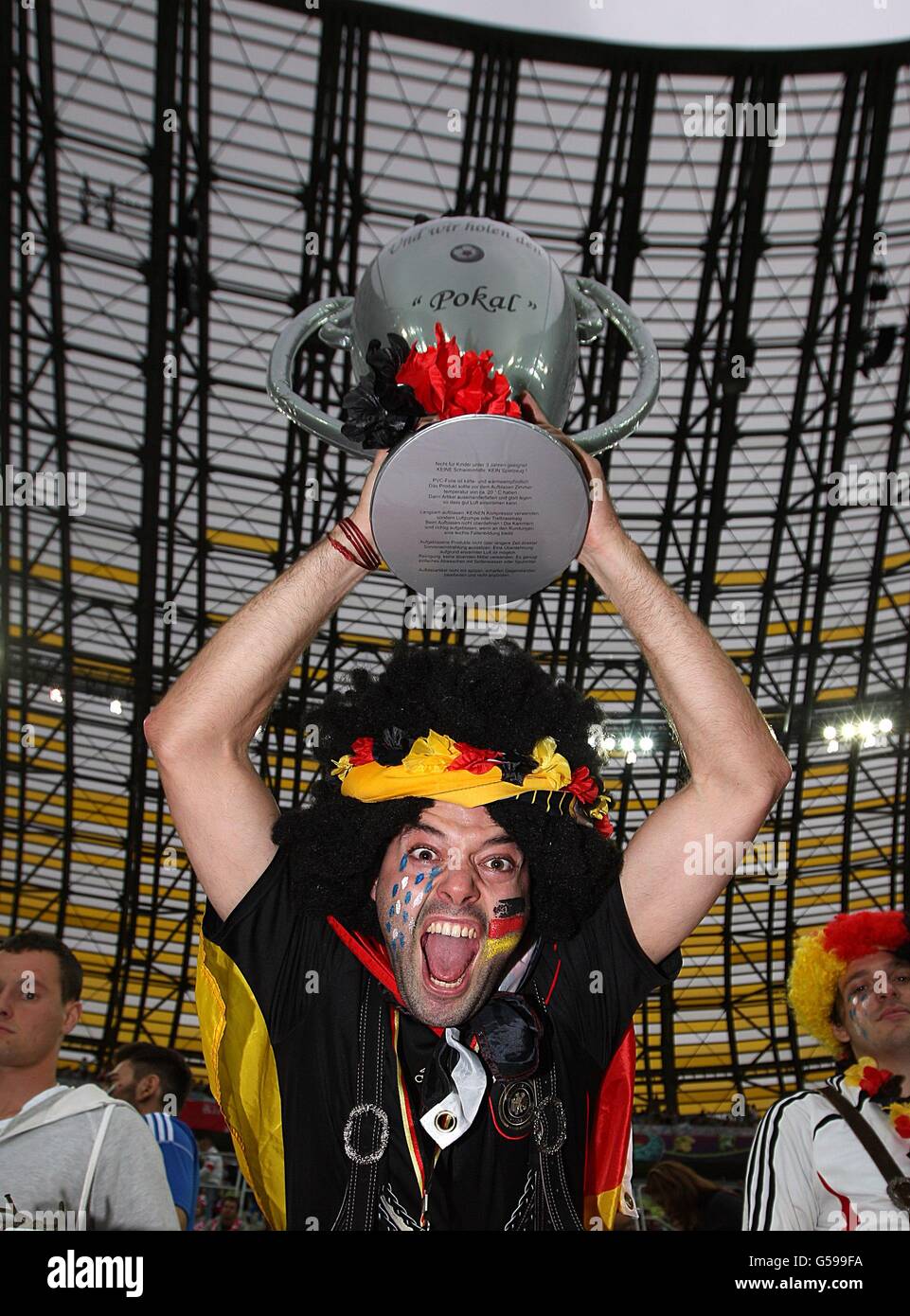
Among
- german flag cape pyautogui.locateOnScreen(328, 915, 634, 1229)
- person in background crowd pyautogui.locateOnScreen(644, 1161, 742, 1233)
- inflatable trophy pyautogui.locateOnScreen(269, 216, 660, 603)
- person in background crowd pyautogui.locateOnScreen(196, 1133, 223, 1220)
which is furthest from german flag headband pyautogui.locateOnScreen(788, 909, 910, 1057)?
person in background crowd pyautogui.locateOnScreen(196, 1133, 223, 1220)

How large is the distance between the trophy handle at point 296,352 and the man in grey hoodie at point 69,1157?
1472 mm

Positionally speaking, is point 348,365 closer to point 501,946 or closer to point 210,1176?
point 210,1176

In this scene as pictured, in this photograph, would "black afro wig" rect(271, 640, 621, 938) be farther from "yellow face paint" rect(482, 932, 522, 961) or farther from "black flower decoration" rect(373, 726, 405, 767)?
"yellow face paint" rect(482, 932, 522, 961)

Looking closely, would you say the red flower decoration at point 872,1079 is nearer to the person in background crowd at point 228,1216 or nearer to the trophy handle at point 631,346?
the trophy handle at point 631,346

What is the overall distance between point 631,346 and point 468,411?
0.83 metres

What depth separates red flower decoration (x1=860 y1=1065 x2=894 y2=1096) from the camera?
3320mm

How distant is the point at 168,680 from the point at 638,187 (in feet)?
25.2

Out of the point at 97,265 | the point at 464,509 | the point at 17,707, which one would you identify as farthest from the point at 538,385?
the point at 17,707

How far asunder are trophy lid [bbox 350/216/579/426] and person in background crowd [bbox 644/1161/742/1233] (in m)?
3.56

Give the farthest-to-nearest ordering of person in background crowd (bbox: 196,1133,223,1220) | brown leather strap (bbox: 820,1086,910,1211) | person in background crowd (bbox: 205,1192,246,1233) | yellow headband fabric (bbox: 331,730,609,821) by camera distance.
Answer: person in background crowd (bbox: 196,1133,223,1220) < person in background crowd (bbox: 205,1192,246,1233) < brown leather strap (bbox: 820,1086,910,1211) < yellow headband fabric (bbox: 331,730,609,821)

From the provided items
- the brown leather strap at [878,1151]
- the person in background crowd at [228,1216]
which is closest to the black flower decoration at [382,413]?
the brown leather strap at [878,1151]

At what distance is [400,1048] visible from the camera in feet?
7.64

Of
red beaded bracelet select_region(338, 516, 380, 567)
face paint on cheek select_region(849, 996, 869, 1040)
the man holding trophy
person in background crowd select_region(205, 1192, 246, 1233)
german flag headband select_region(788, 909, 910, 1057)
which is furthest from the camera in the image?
person in background crowd select_region(205, 1192, 246, 1233)

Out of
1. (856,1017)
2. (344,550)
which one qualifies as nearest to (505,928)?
(344,550)
